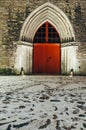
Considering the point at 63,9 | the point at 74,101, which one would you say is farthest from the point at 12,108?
the point at 63,9

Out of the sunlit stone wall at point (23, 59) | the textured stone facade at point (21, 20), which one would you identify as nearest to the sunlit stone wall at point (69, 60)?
the textured stone facade at point (21, 20)

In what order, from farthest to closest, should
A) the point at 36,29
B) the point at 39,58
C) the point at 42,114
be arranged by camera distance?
1. the point at 39,58
2. the point at 36,29
3. the point at 42,114

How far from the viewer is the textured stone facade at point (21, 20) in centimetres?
1160

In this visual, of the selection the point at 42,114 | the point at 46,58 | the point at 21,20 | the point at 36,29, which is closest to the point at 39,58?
the point at 46,58

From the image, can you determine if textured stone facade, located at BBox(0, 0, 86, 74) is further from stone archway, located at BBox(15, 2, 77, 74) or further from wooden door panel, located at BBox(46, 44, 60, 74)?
wooden door panel, located at BBox(46, 44, 60, 74)

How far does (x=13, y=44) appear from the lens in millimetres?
11633

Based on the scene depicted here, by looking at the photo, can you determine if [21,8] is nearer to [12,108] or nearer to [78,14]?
[78,14]

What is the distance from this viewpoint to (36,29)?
12.2m

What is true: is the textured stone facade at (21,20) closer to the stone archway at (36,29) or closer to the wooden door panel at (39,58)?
the stone archway at (36,29)

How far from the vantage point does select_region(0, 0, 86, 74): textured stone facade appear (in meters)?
11.6

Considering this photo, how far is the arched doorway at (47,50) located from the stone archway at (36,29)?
26 cm

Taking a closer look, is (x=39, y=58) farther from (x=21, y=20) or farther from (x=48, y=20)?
(x=21, y=20)

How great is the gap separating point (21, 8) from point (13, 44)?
170cm

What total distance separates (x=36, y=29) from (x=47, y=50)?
1140 mm
